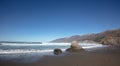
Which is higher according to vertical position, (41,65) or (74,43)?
(74,43)

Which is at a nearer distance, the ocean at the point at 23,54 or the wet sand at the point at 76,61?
the wet sand at the point at 76,61

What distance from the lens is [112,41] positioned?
7262 centimetres

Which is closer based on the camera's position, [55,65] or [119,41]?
[55,65]

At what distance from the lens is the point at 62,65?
12016mm

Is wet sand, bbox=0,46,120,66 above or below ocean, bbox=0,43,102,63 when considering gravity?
below

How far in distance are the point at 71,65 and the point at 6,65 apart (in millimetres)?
5422

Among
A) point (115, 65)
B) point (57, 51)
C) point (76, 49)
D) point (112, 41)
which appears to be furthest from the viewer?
point (112, 41)

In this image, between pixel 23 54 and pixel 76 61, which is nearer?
pixel 76 61

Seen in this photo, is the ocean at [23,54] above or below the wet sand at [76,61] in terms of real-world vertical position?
above

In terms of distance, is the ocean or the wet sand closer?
the wet sand

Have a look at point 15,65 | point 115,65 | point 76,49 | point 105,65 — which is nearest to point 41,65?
point 15,65

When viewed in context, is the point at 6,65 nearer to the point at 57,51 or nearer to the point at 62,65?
the point at 62,65

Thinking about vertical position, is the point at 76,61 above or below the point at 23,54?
below

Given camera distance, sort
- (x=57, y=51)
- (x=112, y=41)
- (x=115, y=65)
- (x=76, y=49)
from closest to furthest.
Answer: (x=115, y=65)
(x=57, y=51)
(x=76, y=49)
(x=112, y=41)
